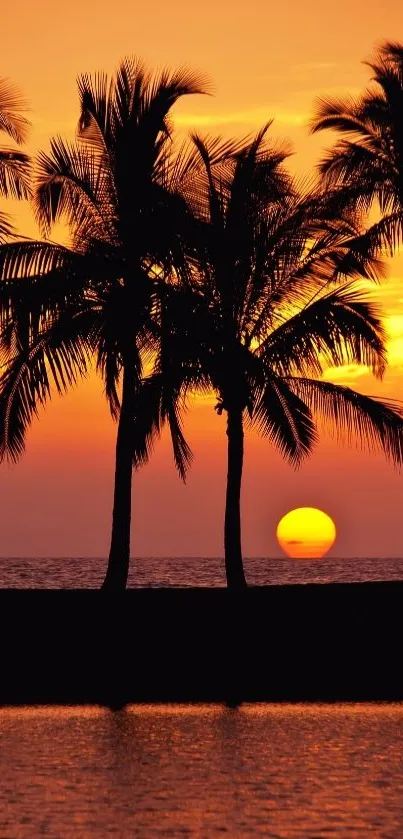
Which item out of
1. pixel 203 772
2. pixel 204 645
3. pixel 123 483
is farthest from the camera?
pixel 123 483

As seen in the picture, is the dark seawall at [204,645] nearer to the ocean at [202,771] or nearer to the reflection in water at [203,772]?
the ocean at [202,771]

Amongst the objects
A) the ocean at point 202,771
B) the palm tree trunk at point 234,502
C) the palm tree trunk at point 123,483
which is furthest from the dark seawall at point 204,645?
the palm tree trunk at point 234,502

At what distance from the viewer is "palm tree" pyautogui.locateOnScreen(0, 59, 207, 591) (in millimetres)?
23109

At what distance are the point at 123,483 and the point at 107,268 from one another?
3.92m

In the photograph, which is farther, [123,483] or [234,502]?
[234,502]

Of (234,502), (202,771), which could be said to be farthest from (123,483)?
(202,771)

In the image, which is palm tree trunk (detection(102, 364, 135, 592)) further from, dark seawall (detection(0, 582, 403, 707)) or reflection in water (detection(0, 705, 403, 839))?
reflection in water (detection(0, 705, 403, 839))

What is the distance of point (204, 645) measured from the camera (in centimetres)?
1977

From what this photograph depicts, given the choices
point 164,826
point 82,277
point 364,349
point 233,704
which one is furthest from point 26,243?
point 164,826

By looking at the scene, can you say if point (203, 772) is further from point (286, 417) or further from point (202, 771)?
point (286, 417)

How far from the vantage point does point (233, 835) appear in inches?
344

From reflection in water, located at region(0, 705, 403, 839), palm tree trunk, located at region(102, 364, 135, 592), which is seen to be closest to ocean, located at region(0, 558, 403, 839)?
reflection in water, located at region(0, 705, 403, 839)

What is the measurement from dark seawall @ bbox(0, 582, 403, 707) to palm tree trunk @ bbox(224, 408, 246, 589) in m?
5.71

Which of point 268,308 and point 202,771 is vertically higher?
point 268,308
